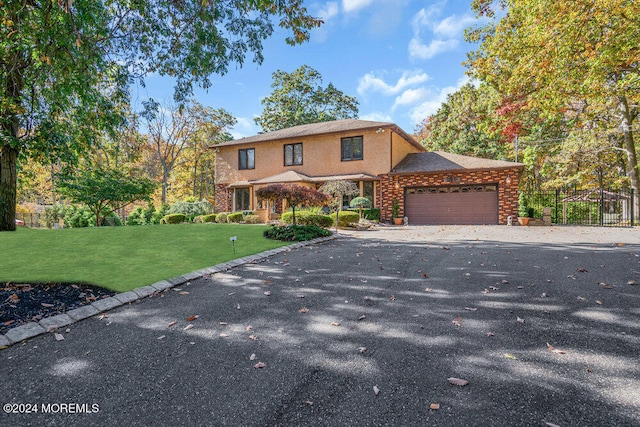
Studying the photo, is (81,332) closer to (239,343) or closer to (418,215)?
(239,343)

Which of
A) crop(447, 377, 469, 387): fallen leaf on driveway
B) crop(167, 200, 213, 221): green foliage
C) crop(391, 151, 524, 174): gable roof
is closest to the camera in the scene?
crop(447, 377, 469, 387): fallen leaf on driveway

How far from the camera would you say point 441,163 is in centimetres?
1964

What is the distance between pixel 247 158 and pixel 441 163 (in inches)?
558

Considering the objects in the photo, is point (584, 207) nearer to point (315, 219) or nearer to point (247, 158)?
point (315, 219)

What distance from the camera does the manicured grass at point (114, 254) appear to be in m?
5.20

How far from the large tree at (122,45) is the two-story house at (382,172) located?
13.2 metres

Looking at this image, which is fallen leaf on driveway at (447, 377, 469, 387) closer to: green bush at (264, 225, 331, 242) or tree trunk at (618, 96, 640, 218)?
green bush at (264, 225, 331, 242)

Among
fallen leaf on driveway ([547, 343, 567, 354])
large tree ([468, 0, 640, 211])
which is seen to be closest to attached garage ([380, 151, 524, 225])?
large tree ([468, 0, 640, 211])

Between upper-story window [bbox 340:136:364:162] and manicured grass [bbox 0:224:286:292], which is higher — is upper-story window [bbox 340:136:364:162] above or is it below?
above

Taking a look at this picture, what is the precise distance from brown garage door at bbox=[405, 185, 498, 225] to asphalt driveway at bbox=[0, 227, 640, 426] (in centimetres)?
1402

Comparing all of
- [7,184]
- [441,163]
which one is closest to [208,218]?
[7,184]

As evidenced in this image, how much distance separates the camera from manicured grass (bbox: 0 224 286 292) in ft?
17.1

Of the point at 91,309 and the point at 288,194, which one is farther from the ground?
the point at 288,194

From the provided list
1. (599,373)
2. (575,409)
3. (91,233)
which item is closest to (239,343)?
(575,409)
